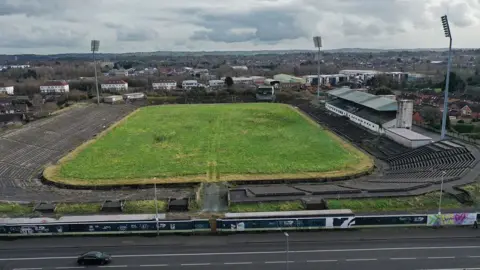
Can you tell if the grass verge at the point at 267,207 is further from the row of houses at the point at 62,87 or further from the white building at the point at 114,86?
the white building at the point at 114,86

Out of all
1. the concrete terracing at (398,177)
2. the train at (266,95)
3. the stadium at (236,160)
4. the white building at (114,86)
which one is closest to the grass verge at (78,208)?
the stadium at (236,160)

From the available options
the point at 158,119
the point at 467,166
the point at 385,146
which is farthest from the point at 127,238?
the point at 158,119

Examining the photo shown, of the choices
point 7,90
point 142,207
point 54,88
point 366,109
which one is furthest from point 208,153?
point 7,90

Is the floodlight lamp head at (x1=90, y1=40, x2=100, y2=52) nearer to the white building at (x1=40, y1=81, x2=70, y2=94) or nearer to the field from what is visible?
the field

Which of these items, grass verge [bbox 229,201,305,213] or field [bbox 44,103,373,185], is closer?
grass verge [bbox 229,201,305,213]

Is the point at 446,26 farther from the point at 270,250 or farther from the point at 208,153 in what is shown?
the point at 270,250

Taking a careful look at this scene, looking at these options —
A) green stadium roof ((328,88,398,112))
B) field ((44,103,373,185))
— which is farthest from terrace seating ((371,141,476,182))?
green stadium roof ((328,88,398,112))
